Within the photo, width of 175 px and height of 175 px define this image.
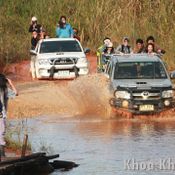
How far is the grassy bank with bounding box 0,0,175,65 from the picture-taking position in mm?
36031

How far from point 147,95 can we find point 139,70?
112 cm

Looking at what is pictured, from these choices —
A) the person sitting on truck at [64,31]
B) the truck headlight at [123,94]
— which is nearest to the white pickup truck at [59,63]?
the person sitting on truck at [64,31]

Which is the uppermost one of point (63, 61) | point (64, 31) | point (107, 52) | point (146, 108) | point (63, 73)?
point (64, 31)

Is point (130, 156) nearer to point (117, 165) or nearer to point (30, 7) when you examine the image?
point (117, 165)

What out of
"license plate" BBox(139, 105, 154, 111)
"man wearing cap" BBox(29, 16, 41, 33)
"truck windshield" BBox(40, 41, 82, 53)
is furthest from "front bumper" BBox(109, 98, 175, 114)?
"man wearing cap" BBox(29, 16, 41, 33)

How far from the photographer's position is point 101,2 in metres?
38.7

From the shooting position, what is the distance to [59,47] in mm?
33844

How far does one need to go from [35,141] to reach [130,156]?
9.00ft

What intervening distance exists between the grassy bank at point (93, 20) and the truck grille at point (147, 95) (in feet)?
29.4

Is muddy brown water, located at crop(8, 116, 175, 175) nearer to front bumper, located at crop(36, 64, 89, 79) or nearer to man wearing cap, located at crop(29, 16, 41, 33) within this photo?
front bumper, located at crop(36, 64, 89, 79)

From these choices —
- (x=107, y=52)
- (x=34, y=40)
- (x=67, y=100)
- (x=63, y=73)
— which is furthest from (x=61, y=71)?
(x=67, y=100)

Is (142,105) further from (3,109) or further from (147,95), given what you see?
(3,109)

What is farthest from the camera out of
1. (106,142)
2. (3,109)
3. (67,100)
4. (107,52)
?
(107,52)

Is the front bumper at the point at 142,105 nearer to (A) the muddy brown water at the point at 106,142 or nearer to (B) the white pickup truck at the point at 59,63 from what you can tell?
(A) the muddy brown water at the point at 106,142
